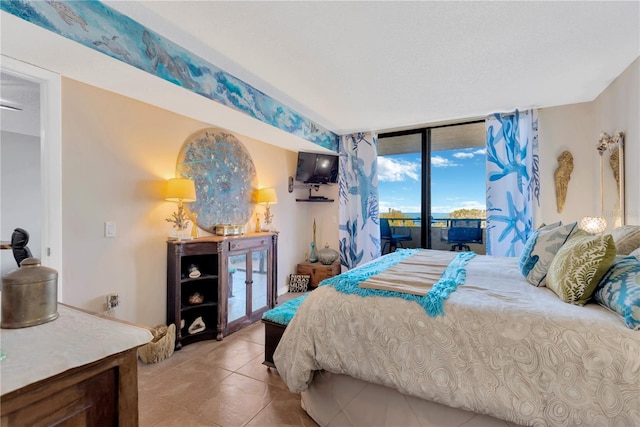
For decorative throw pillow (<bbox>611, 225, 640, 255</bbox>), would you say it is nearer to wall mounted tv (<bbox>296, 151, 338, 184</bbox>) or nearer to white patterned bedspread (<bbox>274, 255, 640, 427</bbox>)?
white patterned bedspread (<bbox>274, 255, 640, 427</bbox>)

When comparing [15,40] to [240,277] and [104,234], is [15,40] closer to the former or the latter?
[104,234]

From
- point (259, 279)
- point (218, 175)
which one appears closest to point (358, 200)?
point (259, 279)

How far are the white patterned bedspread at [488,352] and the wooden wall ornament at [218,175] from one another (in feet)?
6.18

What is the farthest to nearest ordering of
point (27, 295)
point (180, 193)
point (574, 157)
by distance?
point (574, 157) → point (180, 193) → point (27, 295)

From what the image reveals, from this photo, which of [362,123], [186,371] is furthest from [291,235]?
[186,371]

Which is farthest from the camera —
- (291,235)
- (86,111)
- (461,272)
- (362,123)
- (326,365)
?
(291,235)

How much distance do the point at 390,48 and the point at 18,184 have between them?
214 inches

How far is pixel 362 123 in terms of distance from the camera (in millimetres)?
4062

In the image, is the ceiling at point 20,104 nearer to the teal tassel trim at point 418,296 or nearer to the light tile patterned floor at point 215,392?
the light tile patterned floor at point 215,392

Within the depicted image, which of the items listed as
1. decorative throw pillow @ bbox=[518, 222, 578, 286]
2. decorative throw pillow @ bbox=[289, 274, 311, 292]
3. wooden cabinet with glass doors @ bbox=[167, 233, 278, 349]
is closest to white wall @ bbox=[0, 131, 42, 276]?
wooden cabinet with glass doors @ bbox=[167, 233, 278, 349]

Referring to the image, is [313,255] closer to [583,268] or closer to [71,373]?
[583,268]

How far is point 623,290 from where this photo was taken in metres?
1.24

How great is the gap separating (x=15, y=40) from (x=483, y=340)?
2.98 meters

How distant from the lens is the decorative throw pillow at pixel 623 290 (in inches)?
45.0
